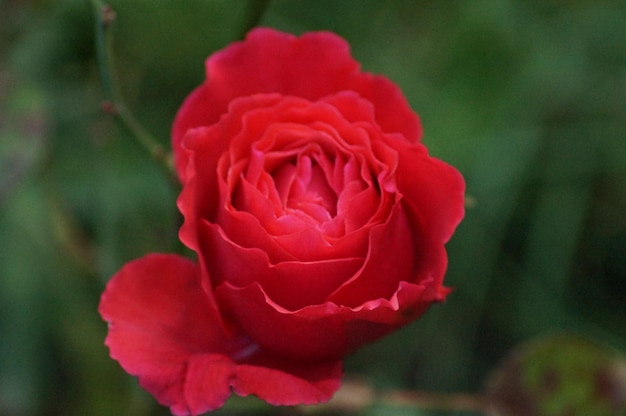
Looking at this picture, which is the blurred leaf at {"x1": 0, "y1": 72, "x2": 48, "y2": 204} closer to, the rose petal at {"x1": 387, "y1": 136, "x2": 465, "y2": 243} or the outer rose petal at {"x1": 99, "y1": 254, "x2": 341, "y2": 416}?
the outer rose petal at {"x1": 99, "y1": 254, "x2": 341, "y2": 416}

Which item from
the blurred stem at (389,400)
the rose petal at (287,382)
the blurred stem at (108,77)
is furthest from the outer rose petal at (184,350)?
the blurred stem at (389,400)

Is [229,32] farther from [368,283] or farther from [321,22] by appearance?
[368,283]

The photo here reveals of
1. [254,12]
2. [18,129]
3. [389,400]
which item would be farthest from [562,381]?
[18,129]

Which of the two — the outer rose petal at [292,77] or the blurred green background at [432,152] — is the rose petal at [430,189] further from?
the blurred green background at [432,152]

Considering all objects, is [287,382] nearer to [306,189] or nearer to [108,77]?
[306,189]

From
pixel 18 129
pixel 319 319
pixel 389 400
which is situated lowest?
pixel 389 400

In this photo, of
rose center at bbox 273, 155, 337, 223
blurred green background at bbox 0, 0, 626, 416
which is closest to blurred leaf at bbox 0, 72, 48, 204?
blurred green background at bbox 0, 0, 626, 416
